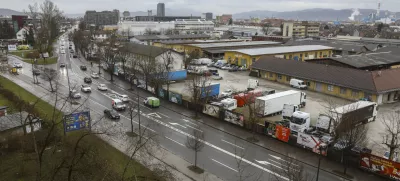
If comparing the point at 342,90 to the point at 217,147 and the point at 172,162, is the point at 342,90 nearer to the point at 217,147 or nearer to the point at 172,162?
the point at 217,147

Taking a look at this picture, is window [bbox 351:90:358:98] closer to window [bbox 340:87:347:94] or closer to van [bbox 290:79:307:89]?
window [bbox 340:87:347:94]

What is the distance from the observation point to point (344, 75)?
36625 millimetres

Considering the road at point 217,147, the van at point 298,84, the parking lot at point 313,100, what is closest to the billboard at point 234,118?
the road at point 217,147

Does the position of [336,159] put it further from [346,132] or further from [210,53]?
[210,53]

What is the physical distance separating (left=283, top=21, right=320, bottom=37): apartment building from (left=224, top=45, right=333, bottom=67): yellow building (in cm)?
5721

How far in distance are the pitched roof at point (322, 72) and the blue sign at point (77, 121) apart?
27.3 metres

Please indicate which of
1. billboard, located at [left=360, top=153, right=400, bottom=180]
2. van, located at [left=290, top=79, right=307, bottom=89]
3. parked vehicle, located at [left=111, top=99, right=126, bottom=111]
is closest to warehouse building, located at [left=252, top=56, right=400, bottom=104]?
van, located at [left=290, top=79, right=307, bottom=89]

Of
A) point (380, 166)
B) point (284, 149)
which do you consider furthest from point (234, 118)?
point (380, 166)

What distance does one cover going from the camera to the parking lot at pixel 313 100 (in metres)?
23.8

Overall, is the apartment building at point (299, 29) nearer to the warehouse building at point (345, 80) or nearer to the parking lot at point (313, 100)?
the parking lot at point (313, 100)

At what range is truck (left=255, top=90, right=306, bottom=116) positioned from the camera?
27109mm

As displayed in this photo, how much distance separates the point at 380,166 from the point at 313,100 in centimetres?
1720

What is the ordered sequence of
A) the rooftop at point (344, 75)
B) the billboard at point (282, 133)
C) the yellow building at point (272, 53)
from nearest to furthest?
1. the billboard at point (282, 133)
2. the rooftop at point (344, 75)
3. the yellow building at point (272, 53)

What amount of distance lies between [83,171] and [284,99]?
20.6 metres
